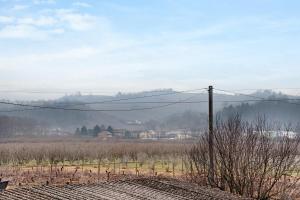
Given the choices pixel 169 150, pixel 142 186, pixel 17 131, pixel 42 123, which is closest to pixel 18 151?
pixel 169 150

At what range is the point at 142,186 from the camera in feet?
41.2

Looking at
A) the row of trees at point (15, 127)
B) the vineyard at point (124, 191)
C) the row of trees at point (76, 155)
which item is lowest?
the row of trees at point (15, 127)

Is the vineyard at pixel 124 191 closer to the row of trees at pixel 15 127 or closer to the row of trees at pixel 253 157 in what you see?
the row of trees at pixel 253 157

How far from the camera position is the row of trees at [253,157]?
1677 cm

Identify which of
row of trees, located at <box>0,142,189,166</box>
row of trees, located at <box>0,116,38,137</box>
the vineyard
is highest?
the vineyard

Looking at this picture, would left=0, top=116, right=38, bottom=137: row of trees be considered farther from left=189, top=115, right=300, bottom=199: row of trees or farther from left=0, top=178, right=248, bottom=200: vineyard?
left=0, top=178, right=248, bottom=200: vineyard

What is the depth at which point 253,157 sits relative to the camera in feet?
55.3

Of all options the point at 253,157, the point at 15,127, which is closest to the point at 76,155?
the point at 253,157

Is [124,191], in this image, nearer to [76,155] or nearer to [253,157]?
[253,157]

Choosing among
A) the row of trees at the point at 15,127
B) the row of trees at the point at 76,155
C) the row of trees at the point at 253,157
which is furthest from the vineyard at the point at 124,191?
the row of trees at the point at 15,127

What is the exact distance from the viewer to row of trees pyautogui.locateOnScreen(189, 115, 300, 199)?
55.0 ft

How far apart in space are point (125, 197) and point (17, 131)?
101 meters

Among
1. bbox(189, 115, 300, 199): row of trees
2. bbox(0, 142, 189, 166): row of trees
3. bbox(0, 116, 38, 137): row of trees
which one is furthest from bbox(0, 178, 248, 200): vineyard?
bbox(0, 116, 38, 137): row of trees

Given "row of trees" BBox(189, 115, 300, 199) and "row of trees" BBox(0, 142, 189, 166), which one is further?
"row of trees" BBox(0, 142, 189, 166)
